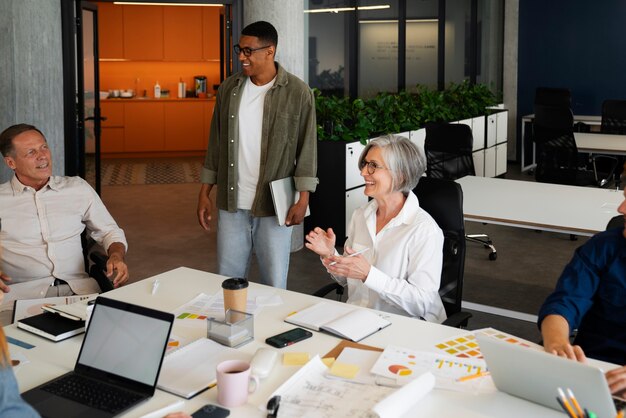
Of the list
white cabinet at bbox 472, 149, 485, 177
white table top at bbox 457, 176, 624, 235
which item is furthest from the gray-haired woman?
white cabinet at bbox 472, 149, 485, 177

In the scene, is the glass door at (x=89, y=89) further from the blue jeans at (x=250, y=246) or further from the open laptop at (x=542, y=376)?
the open laptop at (x=542, y=376)

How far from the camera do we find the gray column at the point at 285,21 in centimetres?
655

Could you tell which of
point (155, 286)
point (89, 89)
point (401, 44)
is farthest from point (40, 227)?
point (401, 44)

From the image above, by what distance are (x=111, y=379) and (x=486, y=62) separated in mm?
11076

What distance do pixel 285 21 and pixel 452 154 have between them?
6.37 feet

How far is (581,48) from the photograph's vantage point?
40.2 ft

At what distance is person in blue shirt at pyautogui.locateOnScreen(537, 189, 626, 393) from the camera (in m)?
2.84

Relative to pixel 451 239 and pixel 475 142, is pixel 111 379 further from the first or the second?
pixel 475 142

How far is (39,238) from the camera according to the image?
3947 millimetres

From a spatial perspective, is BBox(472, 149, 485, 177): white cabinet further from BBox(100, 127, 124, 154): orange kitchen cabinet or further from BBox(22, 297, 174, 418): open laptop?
BBox(22, 297, 174, 418): open laptop

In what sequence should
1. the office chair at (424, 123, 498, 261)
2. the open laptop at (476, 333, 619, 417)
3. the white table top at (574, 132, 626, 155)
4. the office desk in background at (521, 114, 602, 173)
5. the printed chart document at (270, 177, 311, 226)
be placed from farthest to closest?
the office desk in background at (521, 114, 602, 173)
the white table top at (574, 132, 626, 155)
the office chair at (424, 123, 498, 261)
the printed chart document at (270, 177, 311, 226)
the open laptop at (476, 333, 619, 417)

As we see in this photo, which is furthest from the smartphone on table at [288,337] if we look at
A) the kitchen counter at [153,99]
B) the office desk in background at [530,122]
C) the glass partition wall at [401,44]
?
the kitchen counter at [153,99]

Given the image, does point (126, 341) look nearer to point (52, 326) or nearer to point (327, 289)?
point (52, 326)

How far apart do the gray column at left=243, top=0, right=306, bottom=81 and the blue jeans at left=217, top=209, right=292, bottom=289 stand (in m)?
2.65
